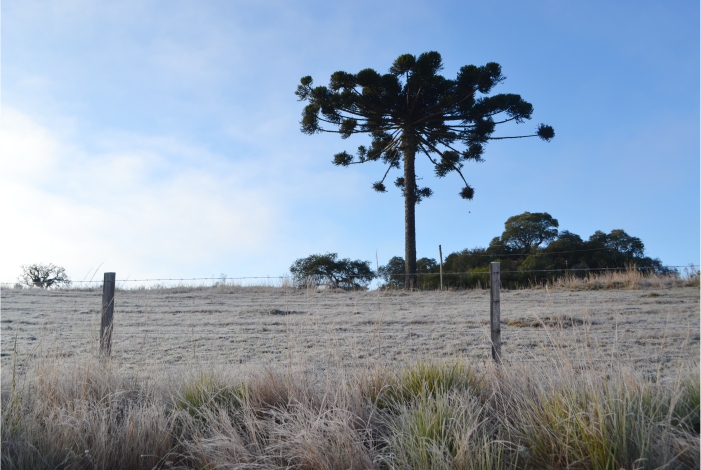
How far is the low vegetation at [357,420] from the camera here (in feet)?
10.5

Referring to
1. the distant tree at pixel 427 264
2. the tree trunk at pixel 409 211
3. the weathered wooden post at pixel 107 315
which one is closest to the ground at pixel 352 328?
the weathered wooden post at pixel 107 315

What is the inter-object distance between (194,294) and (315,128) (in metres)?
8.10

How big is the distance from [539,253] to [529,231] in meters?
5.84

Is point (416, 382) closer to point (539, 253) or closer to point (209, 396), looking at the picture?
point (209, 396)

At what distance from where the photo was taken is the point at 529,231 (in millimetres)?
35031

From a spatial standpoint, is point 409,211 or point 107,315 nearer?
point 107,315

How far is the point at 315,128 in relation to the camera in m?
20.6

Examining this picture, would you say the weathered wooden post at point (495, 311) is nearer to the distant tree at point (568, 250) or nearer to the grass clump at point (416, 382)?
the grass clump at point (416, 382)

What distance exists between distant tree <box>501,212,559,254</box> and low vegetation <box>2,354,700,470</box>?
103 feet

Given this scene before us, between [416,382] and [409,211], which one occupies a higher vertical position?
[409,211]

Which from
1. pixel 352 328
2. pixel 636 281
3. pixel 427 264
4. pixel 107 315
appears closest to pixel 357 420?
pixel 107 315

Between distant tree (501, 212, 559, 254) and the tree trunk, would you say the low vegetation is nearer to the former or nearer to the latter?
the tree trunk

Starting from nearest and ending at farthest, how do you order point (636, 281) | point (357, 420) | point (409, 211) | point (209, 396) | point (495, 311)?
point (357, 420), point (209, 396), point (495, 311), point (636, 281), point (409, 211)

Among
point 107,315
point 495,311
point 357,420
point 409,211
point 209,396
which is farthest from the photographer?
point 409,211
